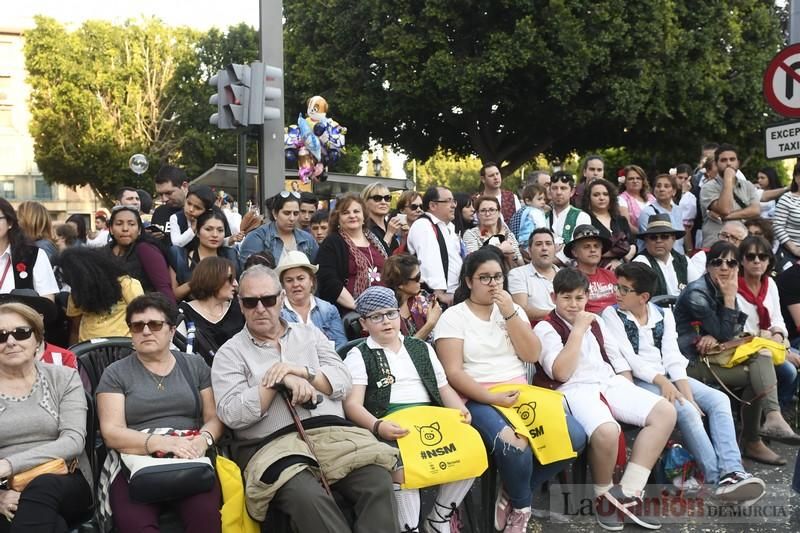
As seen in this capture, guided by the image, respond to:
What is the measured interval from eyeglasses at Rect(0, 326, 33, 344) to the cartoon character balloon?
7850 millimetres

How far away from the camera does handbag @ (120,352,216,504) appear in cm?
357

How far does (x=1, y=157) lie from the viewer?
203ft

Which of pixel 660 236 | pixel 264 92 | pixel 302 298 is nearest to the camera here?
pixel 302 298

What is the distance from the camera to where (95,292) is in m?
4.88

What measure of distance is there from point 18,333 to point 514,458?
2.52 meters

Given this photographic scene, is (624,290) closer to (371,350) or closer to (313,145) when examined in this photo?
(371,350)

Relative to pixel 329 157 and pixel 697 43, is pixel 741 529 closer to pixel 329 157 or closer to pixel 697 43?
pixel 329 157

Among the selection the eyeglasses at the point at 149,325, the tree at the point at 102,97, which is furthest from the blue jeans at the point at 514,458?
the tree at the point at 102,97

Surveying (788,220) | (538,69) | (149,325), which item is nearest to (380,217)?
(149,325)

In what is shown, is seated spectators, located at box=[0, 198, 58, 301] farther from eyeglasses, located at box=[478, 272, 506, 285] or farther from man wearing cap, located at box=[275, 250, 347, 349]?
eyeglasses, located at box=[478, 272, 506, 285]

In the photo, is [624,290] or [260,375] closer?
[260,375]

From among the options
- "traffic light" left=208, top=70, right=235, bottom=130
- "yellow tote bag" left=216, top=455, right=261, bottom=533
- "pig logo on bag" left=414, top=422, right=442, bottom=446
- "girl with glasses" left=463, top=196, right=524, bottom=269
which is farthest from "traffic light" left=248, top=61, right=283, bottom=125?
"yellow tote bag" left=216, top=455, right=261, bottom=533

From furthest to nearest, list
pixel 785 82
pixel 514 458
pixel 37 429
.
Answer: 1. pixel 785 82
2. pixel 514 458
3. pixel 37 429

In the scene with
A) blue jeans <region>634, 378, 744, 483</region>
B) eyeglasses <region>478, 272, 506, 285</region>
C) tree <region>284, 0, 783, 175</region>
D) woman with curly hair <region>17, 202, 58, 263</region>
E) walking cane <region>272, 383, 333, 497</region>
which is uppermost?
tree <region>284, 0, 783, 175</region>
